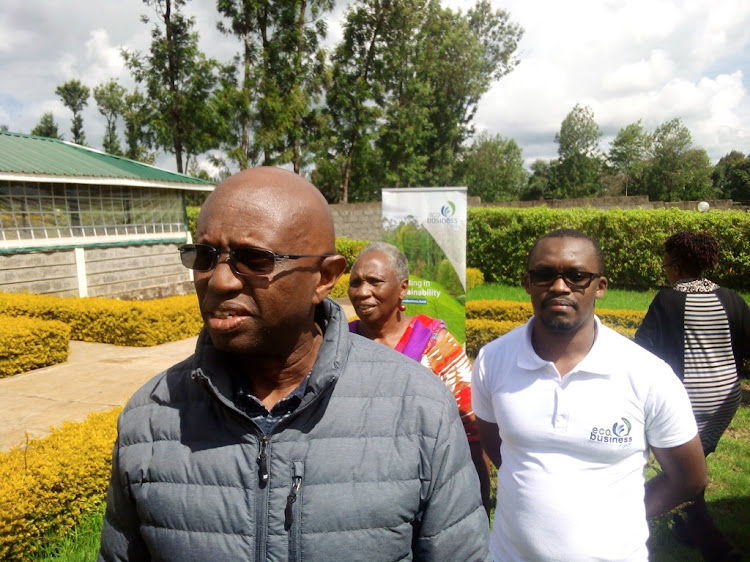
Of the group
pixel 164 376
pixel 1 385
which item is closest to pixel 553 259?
pixel 164 376

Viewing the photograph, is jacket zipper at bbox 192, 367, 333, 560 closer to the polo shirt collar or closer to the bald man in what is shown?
the bald man

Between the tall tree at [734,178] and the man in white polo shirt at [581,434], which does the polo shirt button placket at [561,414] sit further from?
the tall tree at [734,178]

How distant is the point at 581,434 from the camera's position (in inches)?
81.8

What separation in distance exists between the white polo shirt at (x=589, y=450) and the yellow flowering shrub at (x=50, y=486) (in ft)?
9.16

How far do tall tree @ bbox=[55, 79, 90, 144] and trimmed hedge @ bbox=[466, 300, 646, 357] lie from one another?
52.2 metres

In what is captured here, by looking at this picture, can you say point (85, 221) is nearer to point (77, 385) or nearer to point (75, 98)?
point (77, 385)

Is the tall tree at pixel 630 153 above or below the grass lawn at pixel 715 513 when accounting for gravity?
above

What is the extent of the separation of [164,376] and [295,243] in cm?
52

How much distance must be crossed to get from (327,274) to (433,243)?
4.72 metres

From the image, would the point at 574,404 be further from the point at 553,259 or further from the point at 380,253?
the point at 380,253

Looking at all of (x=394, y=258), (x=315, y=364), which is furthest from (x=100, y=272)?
(x=315, y=364)

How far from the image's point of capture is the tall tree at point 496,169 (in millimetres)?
49781

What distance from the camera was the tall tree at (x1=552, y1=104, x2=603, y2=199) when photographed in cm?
4609

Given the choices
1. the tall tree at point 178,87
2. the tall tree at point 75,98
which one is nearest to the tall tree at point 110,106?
the tall tree at point 75,98
